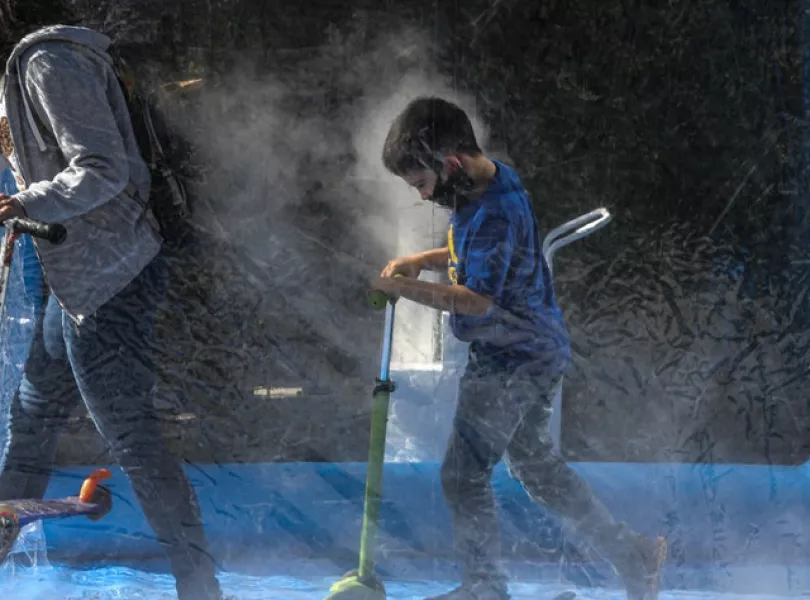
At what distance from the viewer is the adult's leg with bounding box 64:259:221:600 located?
3232mm

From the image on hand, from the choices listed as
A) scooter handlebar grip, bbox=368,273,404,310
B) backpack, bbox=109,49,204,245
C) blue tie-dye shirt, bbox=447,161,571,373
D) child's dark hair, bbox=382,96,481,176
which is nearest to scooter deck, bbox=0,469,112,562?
backpack, bbox=109,49,204,245

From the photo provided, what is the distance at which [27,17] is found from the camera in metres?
3.39

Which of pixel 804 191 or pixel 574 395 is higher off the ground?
pixel 804 191

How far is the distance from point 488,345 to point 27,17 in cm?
166

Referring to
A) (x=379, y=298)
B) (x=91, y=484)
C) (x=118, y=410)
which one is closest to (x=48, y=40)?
(x=118, y=410)

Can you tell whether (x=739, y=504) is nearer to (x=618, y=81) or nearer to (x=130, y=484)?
(x=618, y=81)

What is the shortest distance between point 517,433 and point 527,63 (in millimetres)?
1068

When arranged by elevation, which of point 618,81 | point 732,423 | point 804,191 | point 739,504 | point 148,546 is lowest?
point 148,546

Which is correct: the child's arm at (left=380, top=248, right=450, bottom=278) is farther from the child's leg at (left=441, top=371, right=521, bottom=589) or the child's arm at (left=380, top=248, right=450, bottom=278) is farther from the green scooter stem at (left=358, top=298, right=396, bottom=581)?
the child's leg at (left=441, top=371, right=521, bottom=589)

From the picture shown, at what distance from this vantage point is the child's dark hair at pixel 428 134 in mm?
3271

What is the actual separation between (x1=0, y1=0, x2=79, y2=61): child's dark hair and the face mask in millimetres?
1172

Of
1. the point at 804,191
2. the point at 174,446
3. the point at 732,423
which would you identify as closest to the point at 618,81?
the point at 804,191

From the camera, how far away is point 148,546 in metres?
3.44

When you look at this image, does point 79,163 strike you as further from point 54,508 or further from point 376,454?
point 376,454
